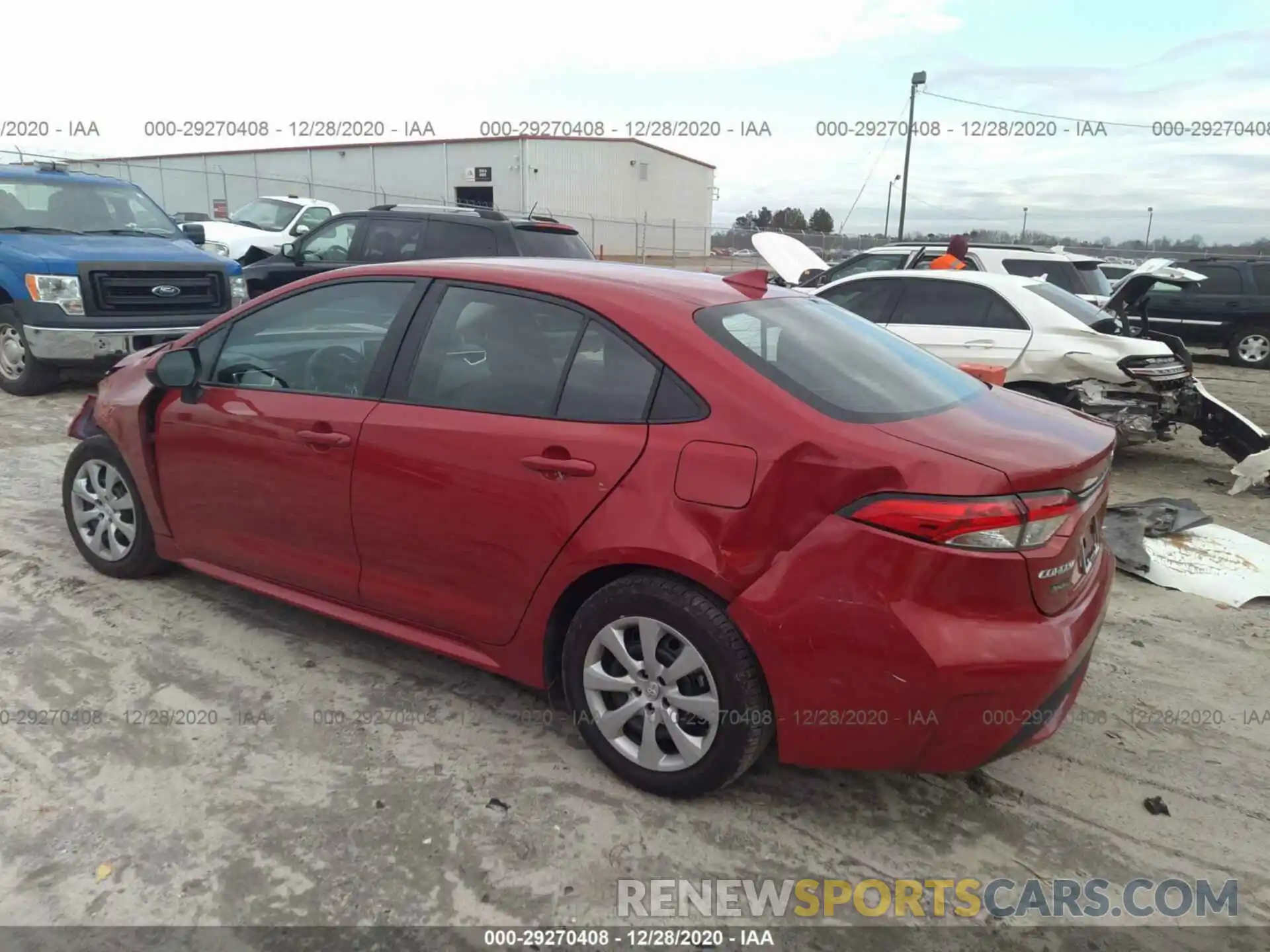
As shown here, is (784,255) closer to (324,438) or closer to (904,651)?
(324,438)

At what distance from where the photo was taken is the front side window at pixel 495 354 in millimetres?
2930

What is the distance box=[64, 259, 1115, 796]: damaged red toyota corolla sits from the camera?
2355mm

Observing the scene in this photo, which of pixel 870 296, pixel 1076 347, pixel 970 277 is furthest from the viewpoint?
pixel 870 296

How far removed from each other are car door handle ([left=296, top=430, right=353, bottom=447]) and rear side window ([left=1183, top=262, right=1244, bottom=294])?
14.7 m

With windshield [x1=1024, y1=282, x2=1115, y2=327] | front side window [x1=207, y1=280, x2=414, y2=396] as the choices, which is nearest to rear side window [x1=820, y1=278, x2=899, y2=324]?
windshield [x1=1024, y1=282, x2=1115, y2=327]

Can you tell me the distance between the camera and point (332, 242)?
9.70m

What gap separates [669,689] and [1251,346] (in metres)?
15.0

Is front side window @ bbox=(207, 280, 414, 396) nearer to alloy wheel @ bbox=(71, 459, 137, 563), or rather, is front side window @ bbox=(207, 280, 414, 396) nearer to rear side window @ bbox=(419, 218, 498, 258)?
alloy wheel @ bbox=(71, 459, 137, 563)

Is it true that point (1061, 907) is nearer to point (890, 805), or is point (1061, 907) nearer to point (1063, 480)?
point (890, 805)

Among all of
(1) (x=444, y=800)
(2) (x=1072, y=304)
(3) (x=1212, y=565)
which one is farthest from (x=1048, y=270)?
A: (1) (x=444, y=800)

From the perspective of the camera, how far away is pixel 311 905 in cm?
235

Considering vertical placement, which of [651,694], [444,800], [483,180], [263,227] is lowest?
[444,800]

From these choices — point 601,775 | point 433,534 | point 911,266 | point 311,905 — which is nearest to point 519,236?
point 911,266

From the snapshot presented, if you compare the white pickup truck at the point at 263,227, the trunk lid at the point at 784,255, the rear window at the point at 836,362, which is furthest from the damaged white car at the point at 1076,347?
the white pickup truck at the point at 263,227
